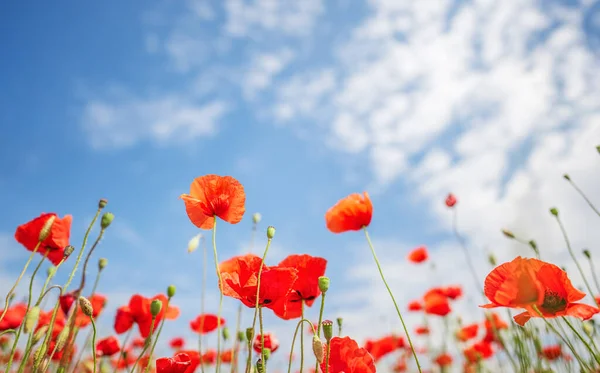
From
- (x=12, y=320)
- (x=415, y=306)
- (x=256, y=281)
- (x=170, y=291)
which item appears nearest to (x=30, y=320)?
(x=170, y=291)

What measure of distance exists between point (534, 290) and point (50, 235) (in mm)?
2245

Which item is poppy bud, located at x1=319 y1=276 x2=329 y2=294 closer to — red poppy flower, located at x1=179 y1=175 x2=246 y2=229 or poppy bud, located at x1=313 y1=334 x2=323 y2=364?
poppy bud, located at x1=313 y1=334 x2=323 y2=364

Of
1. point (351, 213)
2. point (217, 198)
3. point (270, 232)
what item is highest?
point (351, 213)

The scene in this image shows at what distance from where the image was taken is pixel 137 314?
8.45 ft

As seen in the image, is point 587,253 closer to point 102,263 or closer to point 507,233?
point 507,233

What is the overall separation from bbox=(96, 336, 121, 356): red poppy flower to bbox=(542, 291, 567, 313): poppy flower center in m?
2.79

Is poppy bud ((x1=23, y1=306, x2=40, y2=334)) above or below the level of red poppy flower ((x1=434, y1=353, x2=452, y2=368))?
below

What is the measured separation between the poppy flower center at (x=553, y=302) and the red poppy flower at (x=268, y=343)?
1.37 m

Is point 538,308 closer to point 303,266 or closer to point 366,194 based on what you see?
point 303,266

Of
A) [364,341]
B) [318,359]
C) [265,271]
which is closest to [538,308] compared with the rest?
[318,359]

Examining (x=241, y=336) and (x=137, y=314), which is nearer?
(x=241, y=336)

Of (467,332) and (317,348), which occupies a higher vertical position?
(467,332)

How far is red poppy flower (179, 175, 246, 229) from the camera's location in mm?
1933

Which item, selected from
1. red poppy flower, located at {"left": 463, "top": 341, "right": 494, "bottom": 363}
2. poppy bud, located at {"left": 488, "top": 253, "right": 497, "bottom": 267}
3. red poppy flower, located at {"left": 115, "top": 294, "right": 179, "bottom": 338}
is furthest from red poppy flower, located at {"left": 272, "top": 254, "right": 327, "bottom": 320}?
red poppy flower, located at {"left": 463, "top": 341, "right": 494, "bottom": 363}
